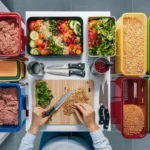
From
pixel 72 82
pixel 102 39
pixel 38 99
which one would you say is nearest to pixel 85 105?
pixel 72 82

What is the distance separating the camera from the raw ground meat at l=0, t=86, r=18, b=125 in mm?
1444

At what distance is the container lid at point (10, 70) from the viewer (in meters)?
1.46

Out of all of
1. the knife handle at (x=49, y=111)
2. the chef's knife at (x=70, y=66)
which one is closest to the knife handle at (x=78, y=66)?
the chef's knife at (x=70, y=66)

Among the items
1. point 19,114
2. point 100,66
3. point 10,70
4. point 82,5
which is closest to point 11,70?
point 10,70

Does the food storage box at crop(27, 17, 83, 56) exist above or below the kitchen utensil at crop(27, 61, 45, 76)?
above

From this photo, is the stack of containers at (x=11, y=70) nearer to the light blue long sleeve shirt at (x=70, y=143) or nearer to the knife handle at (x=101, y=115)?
the light blue long sleeve shirt at (x=70, y=143)

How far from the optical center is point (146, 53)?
4.95 ft

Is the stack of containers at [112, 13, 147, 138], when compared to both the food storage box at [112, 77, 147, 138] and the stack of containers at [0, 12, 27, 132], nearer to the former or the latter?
the food storage box at [112, 77, 147, 138]

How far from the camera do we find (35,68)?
1500 mm

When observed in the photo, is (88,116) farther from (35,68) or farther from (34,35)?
(34,35)

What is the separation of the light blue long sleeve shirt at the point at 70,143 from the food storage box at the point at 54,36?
0.43m

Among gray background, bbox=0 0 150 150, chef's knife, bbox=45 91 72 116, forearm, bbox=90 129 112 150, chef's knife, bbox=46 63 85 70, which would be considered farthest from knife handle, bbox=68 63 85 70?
gray background, bbox=0 0 150 150

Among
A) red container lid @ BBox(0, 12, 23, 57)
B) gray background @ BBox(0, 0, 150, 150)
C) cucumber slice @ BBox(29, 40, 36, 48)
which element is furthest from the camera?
gray background @ BBox(0, 0, 150, 150)

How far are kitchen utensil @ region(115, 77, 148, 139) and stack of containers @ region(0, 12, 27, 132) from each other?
0.50 metres
